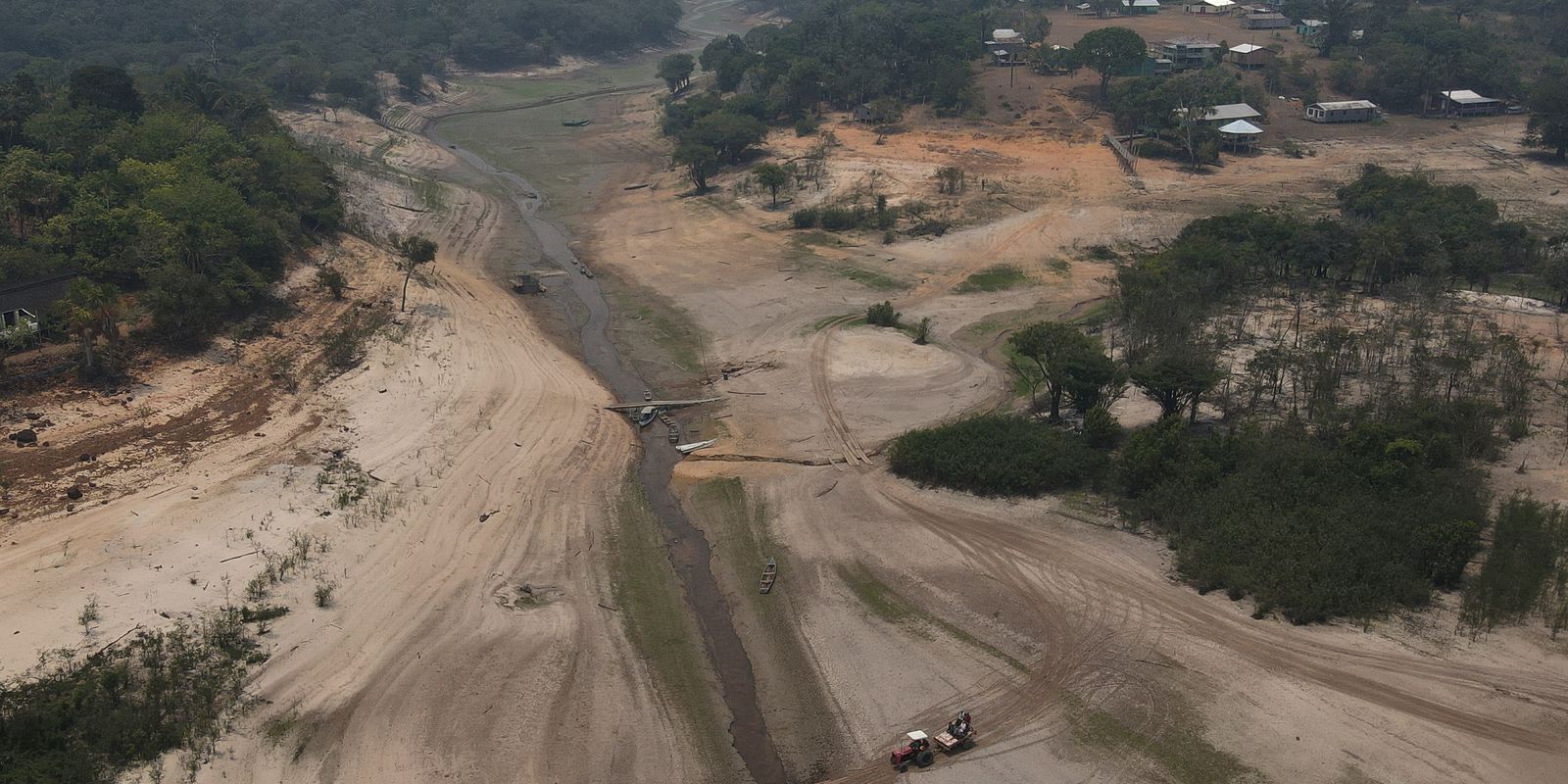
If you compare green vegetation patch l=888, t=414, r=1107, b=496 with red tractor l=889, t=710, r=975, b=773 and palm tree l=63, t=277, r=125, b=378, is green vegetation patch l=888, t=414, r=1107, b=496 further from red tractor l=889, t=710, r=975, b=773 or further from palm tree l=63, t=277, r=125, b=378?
palm tree l=63, t=277, r=125, b=378

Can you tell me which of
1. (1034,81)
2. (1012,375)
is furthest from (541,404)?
(1034,81)

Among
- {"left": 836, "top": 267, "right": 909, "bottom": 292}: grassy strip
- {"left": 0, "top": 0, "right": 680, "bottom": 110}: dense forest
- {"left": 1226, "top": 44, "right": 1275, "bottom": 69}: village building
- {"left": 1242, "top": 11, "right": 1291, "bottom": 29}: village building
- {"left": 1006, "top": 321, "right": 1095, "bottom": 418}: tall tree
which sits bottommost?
{"left": 836, "top": 267, "right": 909, "bottom": 292}: grassy strip

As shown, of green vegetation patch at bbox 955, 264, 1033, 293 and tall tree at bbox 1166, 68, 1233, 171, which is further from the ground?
tall tree at bbox 1166, 68, 1233, 171

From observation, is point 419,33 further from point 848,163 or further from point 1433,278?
point 1433,278

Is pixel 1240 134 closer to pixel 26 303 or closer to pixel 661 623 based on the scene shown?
pixel 661 623

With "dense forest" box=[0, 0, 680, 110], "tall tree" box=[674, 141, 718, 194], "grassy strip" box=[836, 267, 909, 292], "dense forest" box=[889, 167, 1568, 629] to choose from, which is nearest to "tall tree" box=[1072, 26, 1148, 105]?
"tall tree" box=[674, 141, 718, 194]

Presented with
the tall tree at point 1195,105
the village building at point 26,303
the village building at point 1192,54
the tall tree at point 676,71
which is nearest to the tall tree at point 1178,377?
the village building at point 26,303

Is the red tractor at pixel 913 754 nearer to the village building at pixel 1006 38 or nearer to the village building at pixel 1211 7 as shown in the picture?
the village building at pixel 1006 38

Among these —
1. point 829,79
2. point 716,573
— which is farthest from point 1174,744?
point 829,79
